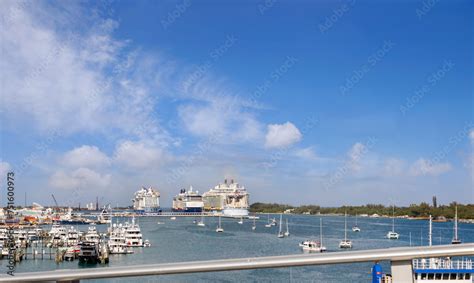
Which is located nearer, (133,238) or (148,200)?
(133,238)

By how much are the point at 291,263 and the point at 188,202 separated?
10095 centimetres

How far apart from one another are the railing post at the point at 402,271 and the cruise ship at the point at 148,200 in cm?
10445

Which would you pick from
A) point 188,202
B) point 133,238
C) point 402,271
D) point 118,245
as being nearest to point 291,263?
point 402,271

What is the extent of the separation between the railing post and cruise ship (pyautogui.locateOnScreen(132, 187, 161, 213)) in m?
104

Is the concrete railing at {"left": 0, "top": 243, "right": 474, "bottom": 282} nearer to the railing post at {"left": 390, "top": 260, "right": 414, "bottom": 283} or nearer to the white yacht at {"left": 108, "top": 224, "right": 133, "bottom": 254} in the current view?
the railing post at {"left": 390, "top": 260, "right": 414, "bottom": 283}

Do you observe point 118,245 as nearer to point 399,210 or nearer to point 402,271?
point 402,271

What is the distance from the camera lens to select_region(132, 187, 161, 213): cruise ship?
10356 cm

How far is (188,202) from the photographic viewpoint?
100750mm

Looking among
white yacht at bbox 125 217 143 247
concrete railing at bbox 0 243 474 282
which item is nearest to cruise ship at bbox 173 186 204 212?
white yacht at bbox 125 217 143 247

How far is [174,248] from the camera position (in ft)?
105

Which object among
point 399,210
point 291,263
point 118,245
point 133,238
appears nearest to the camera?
point 291,263

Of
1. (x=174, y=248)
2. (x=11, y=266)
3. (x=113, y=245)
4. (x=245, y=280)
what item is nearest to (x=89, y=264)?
(x=113, y=245)

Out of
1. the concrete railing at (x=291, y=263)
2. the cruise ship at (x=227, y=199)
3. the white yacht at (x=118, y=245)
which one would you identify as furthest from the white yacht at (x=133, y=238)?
Answer: the cruise ship at (x=227, y=199)

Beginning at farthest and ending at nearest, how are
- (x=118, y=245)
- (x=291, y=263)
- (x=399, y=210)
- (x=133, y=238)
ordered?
1. (x=399, y=210)
2. (x=133, y=238)
3. (x=118, y=245)
4. (x=291, y=263)
